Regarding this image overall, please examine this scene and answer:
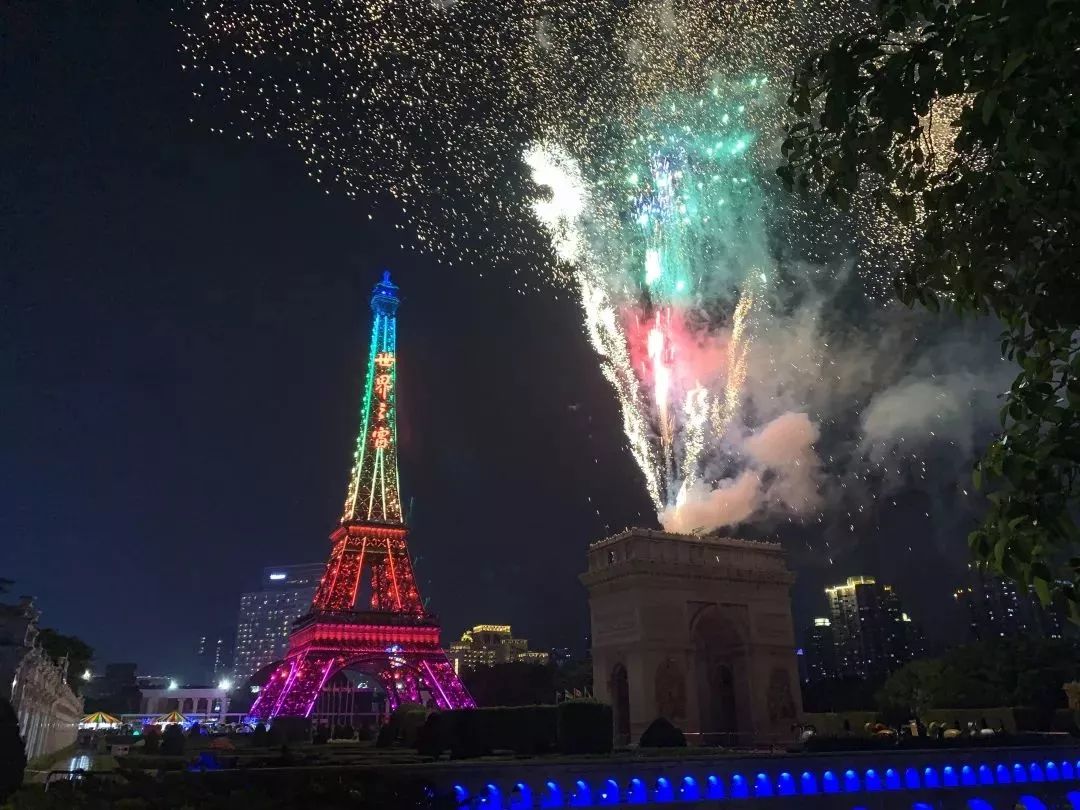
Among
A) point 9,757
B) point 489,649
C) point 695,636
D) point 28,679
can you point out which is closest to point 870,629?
point 489,649

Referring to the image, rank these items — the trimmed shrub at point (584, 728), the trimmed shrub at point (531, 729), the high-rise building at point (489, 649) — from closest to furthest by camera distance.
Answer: the trimmed shrub at point (584, 728) → the trimmed shrub at point (531, 729) → the high-rise building at point (489, 649)

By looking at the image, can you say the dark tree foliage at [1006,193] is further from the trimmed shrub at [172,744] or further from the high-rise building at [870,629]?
the high-rise building at [870,629]

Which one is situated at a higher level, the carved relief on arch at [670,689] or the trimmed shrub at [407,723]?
the carved relief on arch at [670,689]

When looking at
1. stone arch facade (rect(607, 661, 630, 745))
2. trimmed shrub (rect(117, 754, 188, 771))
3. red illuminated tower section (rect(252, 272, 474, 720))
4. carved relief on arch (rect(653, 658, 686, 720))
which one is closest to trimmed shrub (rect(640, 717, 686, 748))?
carved relief on arch (rect(653, 658, 686, 720))

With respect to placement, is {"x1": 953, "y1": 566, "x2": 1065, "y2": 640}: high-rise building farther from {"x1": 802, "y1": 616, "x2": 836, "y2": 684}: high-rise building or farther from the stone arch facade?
the stone arch facade

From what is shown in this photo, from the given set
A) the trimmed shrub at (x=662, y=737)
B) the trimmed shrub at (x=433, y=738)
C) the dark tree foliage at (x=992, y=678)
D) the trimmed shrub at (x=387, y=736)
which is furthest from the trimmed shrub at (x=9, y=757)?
the dark tree foliage at (x=992, y=678)

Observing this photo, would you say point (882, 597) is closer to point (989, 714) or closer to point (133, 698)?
point (989, 714)
